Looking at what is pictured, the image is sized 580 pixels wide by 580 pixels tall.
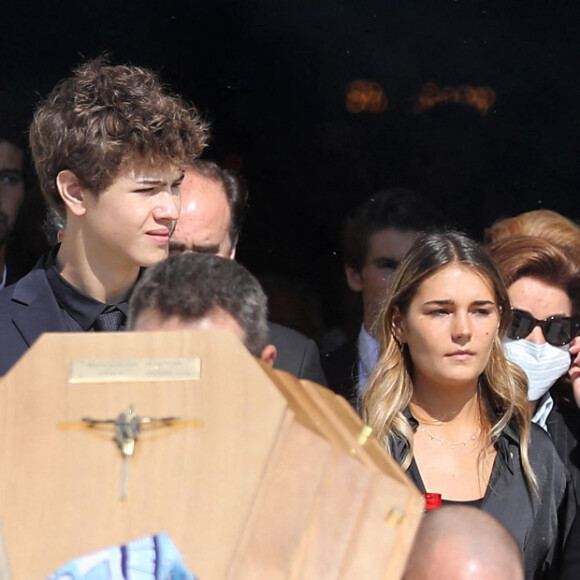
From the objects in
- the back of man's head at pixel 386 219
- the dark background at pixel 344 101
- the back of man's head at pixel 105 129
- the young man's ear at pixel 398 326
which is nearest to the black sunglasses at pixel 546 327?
the young man's ear at pixel 398 326

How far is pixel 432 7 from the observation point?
4426mm

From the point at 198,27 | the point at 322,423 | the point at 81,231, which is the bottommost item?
the point at 322,423

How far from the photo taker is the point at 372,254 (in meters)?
3.96

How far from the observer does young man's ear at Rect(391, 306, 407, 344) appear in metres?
3.28

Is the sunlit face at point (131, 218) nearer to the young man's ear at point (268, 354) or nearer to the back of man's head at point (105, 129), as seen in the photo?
the back of man's head at point (105, 129)

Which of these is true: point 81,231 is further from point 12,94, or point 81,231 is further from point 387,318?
point 12,94

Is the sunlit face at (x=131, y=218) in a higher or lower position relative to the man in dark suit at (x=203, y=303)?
higher

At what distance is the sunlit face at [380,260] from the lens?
3898 mm

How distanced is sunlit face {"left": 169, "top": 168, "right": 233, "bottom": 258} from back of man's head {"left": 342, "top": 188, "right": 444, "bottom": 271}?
0.68 meters

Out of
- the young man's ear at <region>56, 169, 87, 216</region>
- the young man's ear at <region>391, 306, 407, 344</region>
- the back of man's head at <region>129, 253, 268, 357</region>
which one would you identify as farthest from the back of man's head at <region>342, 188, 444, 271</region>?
the back of man's head at <region>129, 253, 268, 357</region>

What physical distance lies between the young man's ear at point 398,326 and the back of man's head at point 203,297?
4.28 feet

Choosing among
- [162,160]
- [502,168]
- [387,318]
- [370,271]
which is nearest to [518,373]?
[387,318]

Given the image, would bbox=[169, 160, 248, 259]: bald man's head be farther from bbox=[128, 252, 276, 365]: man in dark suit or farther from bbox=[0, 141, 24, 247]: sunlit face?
bbox=[128, 252, 276, 365]: man in dark suit

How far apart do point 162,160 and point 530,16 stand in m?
2.25
